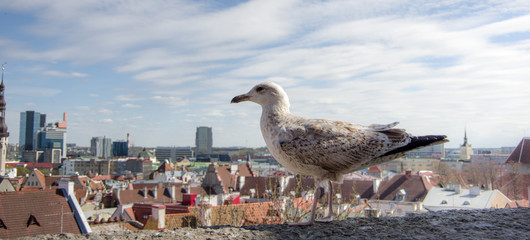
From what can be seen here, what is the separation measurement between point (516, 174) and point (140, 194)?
30.3m

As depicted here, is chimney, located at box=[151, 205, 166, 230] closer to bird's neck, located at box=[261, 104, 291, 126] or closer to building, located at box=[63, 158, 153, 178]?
bird's neck, located at box=[261, 104, 291, 126]

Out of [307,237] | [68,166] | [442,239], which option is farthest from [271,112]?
[68,166]

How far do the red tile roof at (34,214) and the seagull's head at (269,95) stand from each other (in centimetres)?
947

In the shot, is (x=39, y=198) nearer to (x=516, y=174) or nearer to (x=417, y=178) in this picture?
(x=516, y=174)

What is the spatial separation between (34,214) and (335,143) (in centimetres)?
1114

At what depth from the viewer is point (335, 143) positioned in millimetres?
3971

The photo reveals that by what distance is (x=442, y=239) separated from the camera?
3414 mm

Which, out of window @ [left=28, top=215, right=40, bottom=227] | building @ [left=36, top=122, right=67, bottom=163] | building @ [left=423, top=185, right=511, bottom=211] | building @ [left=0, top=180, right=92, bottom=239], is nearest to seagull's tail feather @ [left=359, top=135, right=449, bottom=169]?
building @ [left=0, top=180, right=92, bottom=239]

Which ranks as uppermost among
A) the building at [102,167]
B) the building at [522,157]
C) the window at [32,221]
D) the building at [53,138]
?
the building at [53,138]

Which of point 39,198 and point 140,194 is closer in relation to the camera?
point 39,198

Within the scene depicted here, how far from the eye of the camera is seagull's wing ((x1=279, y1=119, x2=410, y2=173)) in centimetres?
394

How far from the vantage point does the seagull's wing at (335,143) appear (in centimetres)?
394

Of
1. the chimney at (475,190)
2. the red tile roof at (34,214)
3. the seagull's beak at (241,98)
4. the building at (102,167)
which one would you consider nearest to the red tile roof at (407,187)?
the chimney at (475,190)

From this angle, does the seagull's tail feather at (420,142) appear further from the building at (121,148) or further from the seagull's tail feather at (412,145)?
the building at (121,148)
